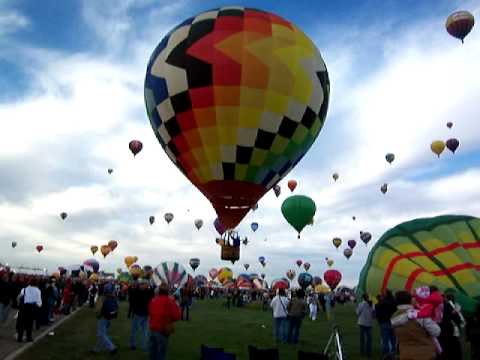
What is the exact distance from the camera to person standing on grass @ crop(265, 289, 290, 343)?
14.0 meters

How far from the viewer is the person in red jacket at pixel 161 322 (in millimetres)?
8695

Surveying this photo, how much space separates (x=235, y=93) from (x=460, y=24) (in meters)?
17.0

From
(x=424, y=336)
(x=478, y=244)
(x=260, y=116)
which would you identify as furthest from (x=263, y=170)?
(x=424, y=336)

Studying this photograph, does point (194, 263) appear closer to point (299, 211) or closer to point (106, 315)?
point (299, 211)

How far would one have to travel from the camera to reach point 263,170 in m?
14.9

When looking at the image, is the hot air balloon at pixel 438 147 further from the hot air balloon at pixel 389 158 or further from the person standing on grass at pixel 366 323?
the person standing on grass at pixel 366 323

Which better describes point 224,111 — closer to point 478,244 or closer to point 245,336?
point 245,336

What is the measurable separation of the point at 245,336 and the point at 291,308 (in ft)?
7.74

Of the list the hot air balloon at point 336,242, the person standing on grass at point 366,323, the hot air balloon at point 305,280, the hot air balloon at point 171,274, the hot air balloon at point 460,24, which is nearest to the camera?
the person standing on grass at point 366,323

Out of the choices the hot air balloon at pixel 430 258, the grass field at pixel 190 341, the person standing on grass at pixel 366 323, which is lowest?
the grass field at pixel 190 341

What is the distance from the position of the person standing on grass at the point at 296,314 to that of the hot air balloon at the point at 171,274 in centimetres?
3030

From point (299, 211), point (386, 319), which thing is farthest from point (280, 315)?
point (299, 211)

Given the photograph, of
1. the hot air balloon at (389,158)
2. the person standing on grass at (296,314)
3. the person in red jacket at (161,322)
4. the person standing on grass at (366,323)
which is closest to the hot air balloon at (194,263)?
the hot air balloon at (389,158)

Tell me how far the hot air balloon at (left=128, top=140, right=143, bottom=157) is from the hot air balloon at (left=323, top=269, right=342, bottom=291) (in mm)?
29493
